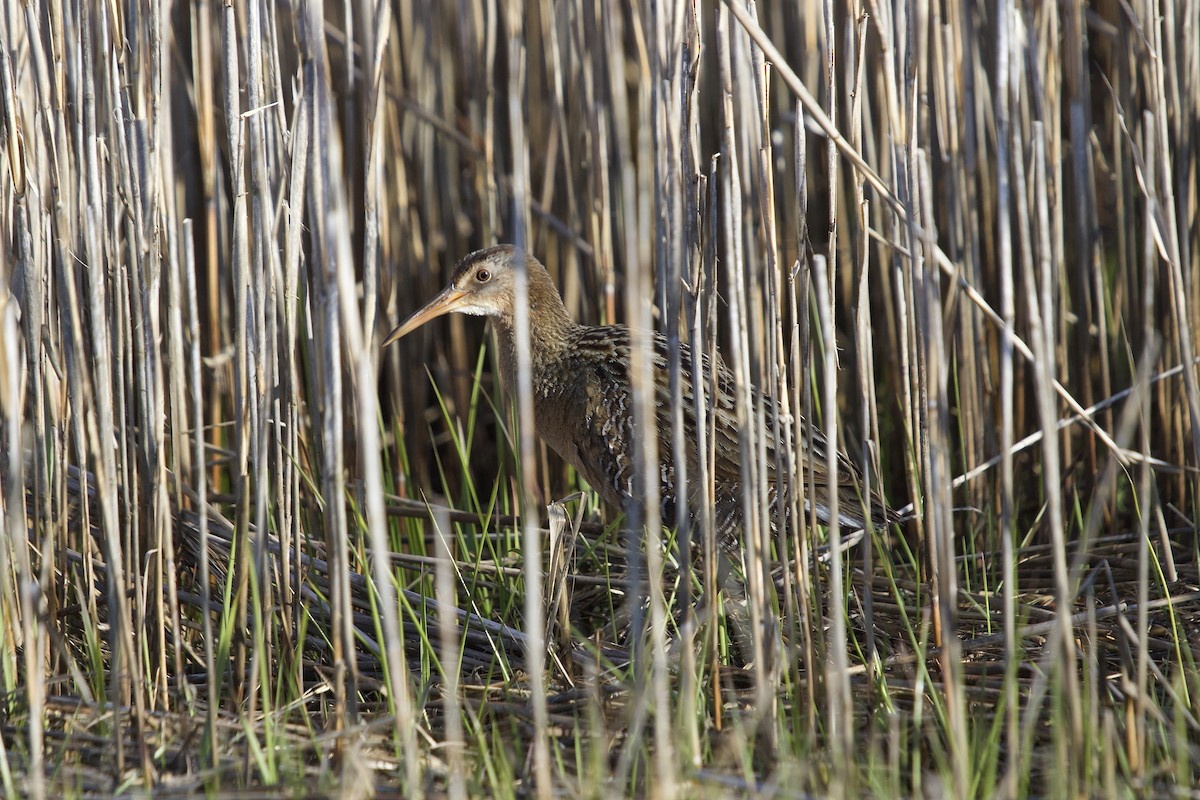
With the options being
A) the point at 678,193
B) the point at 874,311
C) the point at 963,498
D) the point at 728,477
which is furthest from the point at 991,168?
the point at 678,193

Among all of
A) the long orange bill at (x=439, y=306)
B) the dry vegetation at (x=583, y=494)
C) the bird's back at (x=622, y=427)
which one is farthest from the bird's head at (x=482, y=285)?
the dry vegetation at (x=583, y=494)

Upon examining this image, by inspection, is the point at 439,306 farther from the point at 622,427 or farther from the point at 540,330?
the point at 622,427

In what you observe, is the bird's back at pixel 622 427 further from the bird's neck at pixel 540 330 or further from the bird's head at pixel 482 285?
the bird's head at pixel 482 285

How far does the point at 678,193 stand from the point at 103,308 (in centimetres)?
112

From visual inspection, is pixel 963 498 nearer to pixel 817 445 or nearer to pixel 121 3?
pixel 817 445

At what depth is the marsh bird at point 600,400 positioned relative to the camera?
335 cm

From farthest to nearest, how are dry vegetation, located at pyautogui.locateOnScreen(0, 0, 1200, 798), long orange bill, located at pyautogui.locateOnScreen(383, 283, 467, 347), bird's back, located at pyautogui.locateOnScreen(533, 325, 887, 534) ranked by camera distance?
long orange bill, located at pyautogui.locateOnScreen(383, 283, 467, 347) → bird's back, located at pyautogui.locateOnScreen(533, 325, 887, 534) → dry vegetation, located at pyautogui.locateOnScreen(0, 0, 1200, 798)

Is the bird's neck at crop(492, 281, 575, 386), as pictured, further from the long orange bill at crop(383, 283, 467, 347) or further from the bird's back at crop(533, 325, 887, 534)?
the long orange bill at crop(383, 283, 467, 347)

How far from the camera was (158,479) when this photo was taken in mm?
2320

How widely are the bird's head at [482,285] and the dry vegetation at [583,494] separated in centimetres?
41

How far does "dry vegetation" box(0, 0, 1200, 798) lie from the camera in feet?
6.51

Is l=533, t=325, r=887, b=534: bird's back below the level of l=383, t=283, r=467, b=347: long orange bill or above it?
below

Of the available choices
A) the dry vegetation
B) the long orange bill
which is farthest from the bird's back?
the long orange bill

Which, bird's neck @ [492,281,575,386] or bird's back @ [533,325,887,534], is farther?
bird's neck @ [492,281,575,386]
